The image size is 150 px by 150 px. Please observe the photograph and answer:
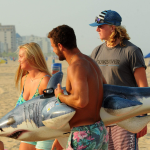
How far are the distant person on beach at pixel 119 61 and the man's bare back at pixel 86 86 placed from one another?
78 cm

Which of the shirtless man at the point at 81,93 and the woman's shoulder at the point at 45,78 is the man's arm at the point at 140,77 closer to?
the shirtless man at the point at 81,93

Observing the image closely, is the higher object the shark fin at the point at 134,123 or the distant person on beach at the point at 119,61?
the distant person on beach at the point at 119,61

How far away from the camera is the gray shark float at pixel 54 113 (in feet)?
6.20

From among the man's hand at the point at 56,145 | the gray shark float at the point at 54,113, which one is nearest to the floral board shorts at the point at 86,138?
the gray shark float at the point at 54,113

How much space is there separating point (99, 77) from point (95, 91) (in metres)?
0.14

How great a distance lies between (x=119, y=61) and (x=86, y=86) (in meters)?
1.06

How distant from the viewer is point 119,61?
2.64 m

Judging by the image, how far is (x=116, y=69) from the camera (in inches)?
105

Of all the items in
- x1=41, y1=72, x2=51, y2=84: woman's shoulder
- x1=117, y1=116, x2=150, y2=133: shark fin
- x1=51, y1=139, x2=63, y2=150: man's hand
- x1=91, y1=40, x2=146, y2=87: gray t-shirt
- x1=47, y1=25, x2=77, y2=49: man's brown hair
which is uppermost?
x1=47, y1=25, x2=77, y2=49: man's brown hair

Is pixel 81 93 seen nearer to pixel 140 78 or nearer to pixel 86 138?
pixel 86 138

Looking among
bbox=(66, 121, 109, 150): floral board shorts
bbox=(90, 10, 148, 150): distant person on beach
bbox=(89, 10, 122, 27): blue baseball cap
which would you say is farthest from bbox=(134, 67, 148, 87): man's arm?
bbox=(66, 121, 109, 150): floral board shorts

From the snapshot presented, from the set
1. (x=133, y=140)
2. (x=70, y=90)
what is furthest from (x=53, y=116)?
(x=133, y=140)

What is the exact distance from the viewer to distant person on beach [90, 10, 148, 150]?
2.55m

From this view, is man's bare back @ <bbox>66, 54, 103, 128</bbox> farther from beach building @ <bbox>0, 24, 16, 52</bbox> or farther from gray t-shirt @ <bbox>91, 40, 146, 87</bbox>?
beach building @ <bbox>0, 24, 16, 52</bbox>
